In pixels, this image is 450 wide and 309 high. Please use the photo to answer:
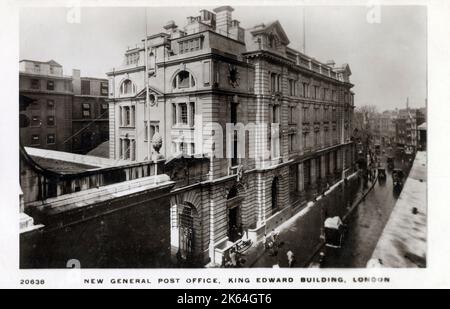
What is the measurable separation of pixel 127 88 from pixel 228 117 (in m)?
4.18

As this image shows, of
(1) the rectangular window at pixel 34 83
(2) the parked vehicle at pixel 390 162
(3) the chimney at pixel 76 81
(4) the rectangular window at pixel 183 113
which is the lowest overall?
(2) the parked vehicle at pixel 390 162

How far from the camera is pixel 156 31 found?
352 inches

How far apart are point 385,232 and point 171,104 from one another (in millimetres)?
9801

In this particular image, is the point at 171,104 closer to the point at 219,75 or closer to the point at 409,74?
the point at 219,75

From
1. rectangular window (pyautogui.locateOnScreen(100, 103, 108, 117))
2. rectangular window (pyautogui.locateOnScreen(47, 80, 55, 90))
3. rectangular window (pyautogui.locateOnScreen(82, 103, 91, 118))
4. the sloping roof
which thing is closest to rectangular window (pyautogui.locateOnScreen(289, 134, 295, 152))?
the sloping roof

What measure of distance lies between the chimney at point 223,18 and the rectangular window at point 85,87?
4.93 metres

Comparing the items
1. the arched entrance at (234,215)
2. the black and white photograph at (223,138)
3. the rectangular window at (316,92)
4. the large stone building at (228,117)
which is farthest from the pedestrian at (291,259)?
the rectangular window at (316,92)

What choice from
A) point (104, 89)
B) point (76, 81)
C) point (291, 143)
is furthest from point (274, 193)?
point (76, 81)

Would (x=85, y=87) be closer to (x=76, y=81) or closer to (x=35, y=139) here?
(x=76, y=81)

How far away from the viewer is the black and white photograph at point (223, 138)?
8.27 metres

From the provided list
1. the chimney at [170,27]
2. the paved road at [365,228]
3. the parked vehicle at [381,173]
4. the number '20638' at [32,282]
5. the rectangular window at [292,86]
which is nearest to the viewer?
the number '20638' at [32,282]

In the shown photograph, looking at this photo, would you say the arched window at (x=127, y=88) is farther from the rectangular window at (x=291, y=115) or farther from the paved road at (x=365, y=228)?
the paved road at (x=365, y=228)

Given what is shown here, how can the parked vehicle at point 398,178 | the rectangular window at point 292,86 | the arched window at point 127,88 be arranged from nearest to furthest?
1. the arched window at point 127,88
2. the parked vehicle at point 398,178
3. the rectangular window at point 292,86
